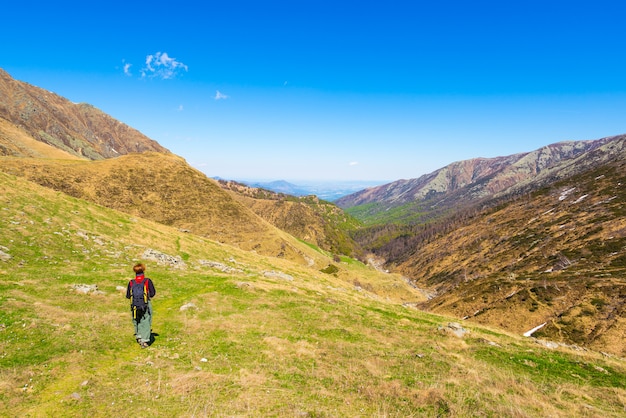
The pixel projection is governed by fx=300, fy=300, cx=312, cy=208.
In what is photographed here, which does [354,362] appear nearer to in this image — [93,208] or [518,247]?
[93,208]

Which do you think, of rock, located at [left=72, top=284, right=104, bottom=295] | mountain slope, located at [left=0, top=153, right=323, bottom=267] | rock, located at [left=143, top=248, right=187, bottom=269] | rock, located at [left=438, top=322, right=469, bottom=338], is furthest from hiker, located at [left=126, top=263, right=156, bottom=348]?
mountain slope, located at [left=0, top=153, right=323, bottom=267]

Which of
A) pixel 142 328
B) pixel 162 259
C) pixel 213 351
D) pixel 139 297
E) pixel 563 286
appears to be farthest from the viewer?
pixel 563 286

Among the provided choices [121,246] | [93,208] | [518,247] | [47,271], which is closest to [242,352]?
[47,271]

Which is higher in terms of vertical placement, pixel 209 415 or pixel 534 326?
pixel 209 415

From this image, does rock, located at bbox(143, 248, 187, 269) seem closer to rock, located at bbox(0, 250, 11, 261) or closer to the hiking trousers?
rock, located at bbox(0, 250, 11, 261)

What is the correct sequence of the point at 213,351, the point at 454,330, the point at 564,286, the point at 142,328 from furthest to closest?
the point at 564,286, the point at 454,330, the point at 213,351, the point at 142,328

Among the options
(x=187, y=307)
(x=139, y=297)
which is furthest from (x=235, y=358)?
(x=187, y=307)

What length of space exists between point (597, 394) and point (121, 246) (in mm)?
39910

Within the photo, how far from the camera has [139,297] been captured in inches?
566

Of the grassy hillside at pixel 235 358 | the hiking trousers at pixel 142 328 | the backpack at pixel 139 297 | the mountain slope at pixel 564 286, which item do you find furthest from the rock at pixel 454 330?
the mountain slope at pixel 564 286

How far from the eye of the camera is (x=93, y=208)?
41.9 m

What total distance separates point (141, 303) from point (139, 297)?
309mm

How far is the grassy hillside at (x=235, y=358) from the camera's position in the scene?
1075cm

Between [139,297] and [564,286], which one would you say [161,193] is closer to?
[139,297]
